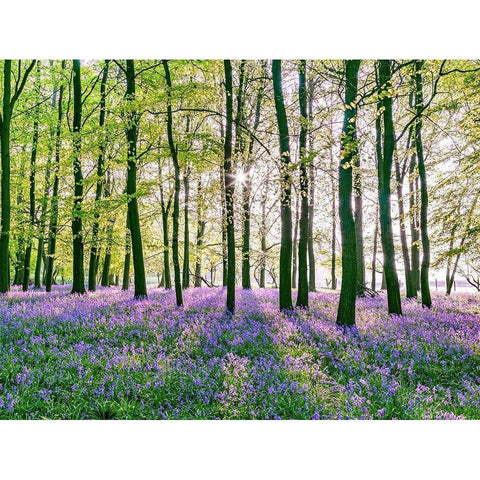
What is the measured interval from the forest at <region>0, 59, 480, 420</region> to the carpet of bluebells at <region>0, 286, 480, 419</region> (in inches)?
1.1

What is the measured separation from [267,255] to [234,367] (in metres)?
10.6

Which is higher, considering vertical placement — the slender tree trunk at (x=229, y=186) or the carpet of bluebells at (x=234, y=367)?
the slender tree trunk at (x=229, y=186)

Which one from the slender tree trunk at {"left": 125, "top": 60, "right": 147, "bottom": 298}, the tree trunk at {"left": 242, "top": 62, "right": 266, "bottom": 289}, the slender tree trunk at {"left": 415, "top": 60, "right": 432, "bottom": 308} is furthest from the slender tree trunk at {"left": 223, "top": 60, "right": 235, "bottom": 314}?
the slender tree trunk at {"left": 415, "top": 60, "right": 432, "bottom": 308}

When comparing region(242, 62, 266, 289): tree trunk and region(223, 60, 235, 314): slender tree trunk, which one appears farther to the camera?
region(242, 62, 266, 289): tree trunk

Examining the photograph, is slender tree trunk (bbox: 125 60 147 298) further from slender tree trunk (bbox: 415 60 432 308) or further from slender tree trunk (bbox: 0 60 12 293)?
slender tree trunk (bbox: 415 60 432 308)

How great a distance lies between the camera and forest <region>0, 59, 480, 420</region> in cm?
408

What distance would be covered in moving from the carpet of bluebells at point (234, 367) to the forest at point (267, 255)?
28 mm

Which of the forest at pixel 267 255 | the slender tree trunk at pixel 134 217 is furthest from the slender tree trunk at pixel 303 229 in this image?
the slender tree trunk at pixel 134 217

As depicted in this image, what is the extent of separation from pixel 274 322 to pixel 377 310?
11.1ft

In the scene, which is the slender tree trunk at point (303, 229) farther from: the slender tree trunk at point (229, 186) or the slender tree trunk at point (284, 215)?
the slender tree trunk at point (229, 186)

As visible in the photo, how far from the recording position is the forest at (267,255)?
4.08 m

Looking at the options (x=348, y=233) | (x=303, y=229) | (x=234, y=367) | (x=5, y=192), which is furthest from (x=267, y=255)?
(x=234, y=367)
